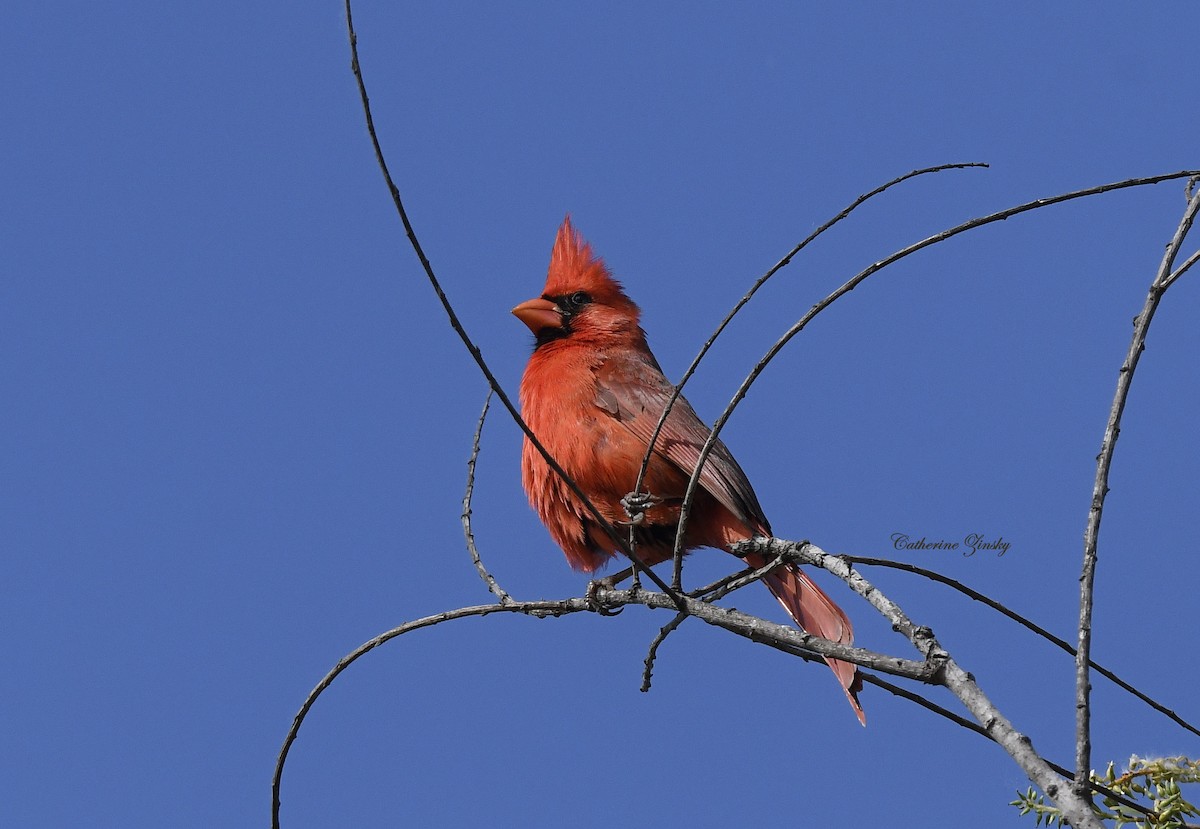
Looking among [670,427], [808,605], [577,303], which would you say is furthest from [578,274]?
[808,605]

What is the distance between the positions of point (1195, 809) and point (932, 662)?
0.68m

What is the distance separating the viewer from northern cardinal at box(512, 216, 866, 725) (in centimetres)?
431

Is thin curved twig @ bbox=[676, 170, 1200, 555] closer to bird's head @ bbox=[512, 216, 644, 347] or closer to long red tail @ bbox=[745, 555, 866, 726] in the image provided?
long red tail @ bbox=[745, 555, 866, 726]

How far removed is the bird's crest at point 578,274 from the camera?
17.5ft

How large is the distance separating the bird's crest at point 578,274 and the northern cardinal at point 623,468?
33cm

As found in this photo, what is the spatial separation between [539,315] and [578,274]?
0.26 m

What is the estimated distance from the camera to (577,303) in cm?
530

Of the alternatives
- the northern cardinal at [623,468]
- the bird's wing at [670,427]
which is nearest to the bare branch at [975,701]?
the northern cardinal at [623,468]

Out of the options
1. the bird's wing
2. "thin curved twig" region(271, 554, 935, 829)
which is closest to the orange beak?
the bird's wing

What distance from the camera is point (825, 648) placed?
89.4 inches

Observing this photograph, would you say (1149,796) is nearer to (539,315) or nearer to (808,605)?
(808,605)

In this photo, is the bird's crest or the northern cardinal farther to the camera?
the bird's crest

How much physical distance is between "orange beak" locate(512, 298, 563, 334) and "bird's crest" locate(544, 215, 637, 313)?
11 cm

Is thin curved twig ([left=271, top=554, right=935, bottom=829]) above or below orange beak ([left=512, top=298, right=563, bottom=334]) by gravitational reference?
below
